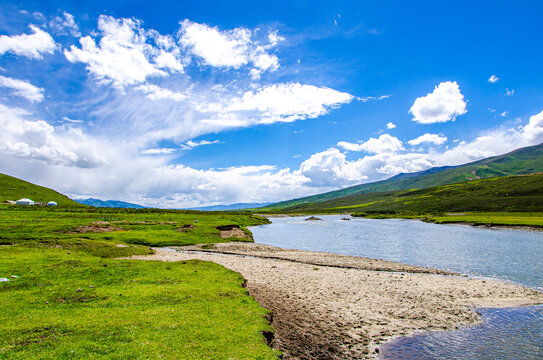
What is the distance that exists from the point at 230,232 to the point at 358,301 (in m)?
55.8

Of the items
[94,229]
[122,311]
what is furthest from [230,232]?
[122,311]

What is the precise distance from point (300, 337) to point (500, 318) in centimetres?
1649

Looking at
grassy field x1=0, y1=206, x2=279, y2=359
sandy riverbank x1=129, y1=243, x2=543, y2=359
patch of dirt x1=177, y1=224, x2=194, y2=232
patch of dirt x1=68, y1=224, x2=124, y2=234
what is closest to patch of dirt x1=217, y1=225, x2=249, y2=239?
patch of dirt x1=177, y1=224, x2=194, y2=232

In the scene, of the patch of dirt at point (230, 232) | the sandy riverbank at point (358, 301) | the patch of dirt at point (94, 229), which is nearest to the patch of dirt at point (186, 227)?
the patch of dirt at point (230, 232)

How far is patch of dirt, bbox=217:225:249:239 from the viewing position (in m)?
75.8

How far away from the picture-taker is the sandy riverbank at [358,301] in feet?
62.0

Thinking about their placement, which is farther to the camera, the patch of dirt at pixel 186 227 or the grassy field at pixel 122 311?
the patch of dirt at pixel 186 227

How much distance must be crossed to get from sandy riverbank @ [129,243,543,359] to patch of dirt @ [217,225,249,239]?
33905 millimetres

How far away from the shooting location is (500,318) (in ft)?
74.9

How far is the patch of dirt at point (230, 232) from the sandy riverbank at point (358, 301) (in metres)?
33.9

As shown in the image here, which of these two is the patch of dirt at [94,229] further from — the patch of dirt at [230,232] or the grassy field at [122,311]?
the grassy field at [122,311]

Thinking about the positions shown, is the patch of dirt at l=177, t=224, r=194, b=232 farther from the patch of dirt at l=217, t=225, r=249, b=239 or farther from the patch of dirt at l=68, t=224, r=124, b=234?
the patch of dirt at l=68, t=224, r=124, b=234

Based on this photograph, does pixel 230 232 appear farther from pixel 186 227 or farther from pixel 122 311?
pixel 122 311

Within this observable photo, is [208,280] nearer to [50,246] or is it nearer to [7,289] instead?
[7,289]
